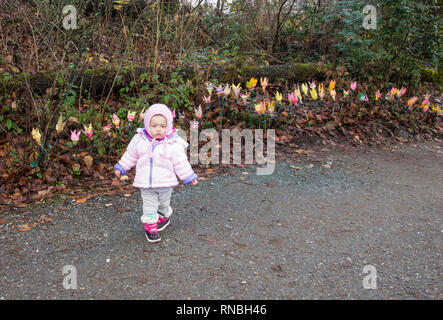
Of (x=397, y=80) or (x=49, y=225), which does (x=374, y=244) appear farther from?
(x=397, y=80)

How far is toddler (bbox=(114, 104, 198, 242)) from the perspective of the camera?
2943mm

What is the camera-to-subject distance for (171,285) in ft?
8.20

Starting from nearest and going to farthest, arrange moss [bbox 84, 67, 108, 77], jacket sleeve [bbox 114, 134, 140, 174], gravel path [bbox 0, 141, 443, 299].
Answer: gravel path [bbox 0, 141, 443, 299]
jacket sleeve [bbox 114, 134, 140, 174]
moss [bbox 84, 67, 108, 77]

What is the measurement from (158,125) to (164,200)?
64cm

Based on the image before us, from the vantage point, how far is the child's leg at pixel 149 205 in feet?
9.78

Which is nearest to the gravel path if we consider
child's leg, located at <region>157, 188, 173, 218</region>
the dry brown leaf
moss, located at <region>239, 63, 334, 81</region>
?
child's leg, located at <region>157, 188, 173, 218</region>

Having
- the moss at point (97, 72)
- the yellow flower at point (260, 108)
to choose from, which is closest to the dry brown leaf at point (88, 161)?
the moss at point (97, 72)

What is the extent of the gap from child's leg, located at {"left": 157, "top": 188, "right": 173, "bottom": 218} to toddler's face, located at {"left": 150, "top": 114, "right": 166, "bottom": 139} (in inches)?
18.0

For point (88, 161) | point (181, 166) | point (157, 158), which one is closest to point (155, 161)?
point (157, 158)

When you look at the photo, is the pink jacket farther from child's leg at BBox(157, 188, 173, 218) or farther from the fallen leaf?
the fallen leaf

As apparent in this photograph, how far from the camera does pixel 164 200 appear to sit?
3.12m

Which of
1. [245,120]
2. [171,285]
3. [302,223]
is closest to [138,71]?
[245,120]

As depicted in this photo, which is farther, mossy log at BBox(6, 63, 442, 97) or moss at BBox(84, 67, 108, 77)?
moss at BBox(84, 67, 108, 77)

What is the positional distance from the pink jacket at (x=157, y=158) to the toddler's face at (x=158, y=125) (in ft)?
0.10
